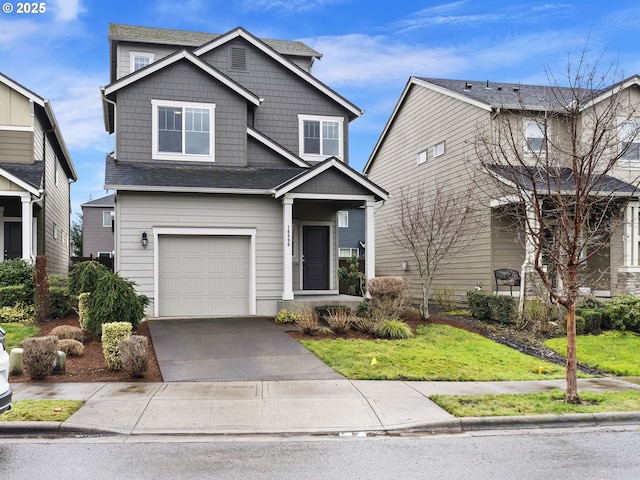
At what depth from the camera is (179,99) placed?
1705 cm

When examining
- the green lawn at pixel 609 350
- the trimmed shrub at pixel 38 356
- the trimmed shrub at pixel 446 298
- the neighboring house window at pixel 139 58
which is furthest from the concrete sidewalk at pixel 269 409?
the neighboring house window at pixel 139 58

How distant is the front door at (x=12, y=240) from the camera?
19891mm

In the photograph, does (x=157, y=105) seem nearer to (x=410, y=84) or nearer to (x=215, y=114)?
(x=215, y=114)

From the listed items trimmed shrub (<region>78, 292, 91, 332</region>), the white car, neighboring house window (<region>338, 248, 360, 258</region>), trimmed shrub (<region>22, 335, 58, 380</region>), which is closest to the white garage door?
trimmed shrub (<region>78, 292, 91, 332</region>)

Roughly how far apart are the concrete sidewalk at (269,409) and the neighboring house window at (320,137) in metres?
11.1

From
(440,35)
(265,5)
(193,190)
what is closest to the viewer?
(193,190)

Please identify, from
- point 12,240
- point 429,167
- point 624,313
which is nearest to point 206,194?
point 12,240

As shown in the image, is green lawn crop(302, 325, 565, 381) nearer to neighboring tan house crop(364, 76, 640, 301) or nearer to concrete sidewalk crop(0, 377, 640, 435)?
concrete sidewalk crop(0, 377, 640, 435)

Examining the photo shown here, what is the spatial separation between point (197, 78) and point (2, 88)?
6185 mm

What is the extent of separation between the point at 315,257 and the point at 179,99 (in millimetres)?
6305

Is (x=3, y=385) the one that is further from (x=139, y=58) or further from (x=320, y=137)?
(x=139, y=58)

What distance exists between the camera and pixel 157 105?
16.8m

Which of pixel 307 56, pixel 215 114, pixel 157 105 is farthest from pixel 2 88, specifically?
pixel 307 56

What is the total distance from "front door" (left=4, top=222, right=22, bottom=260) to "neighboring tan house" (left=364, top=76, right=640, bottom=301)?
13.8 metres
